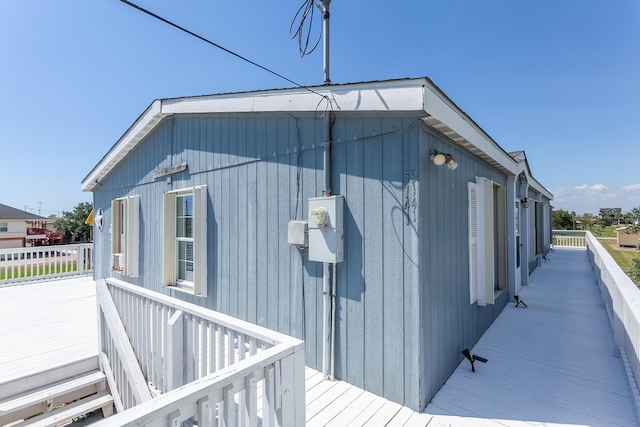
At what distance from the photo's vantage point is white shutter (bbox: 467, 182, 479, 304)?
3605mm

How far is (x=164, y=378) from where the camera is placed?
2.59 m

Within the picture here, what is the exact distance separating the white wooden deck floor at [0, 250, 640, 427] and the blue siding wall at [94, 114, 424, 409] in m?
0.28

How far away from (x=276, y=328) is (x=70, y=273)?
8720 millimetres

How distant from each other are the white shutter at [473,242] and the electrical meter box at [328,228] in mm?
1880

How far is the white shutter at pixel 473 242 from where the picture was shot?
11.8ft

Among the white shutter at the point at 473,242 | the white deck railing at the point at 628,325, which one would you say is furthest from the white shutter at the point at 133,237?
the white deck railing at the point at 628,325

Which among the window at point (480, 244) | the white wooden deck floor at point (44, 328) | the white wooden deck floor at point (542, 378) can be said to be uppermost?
the window at point (480, 244)

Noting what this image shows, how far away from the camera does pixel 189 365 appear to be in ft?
7.91

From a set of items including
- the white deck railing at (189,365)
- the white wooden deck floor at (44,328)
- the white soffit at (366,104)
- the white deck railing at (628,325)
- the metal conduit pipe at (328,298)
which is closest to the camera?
the white deck railing at (189,365)

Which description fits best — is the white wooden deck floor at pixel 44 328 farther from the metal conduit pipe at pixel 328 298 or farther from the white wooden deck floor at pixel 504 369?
the metal conduit pipe at pixel 328 298

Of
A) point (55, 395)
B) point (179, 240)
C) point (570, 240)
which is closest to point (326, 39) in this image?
point (179, 240)

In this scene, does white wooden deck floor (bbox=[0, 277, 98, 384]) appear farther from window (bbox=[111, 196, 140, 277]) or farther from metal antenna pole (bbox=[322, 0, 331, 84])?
metal antenna pole (bbox=[322, 0, 331, 84])

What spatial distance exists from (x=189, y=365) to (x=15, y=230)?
1682 inches

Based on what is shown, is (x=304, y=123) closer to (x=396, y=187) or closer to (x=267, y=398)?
(x=396, y=187)
